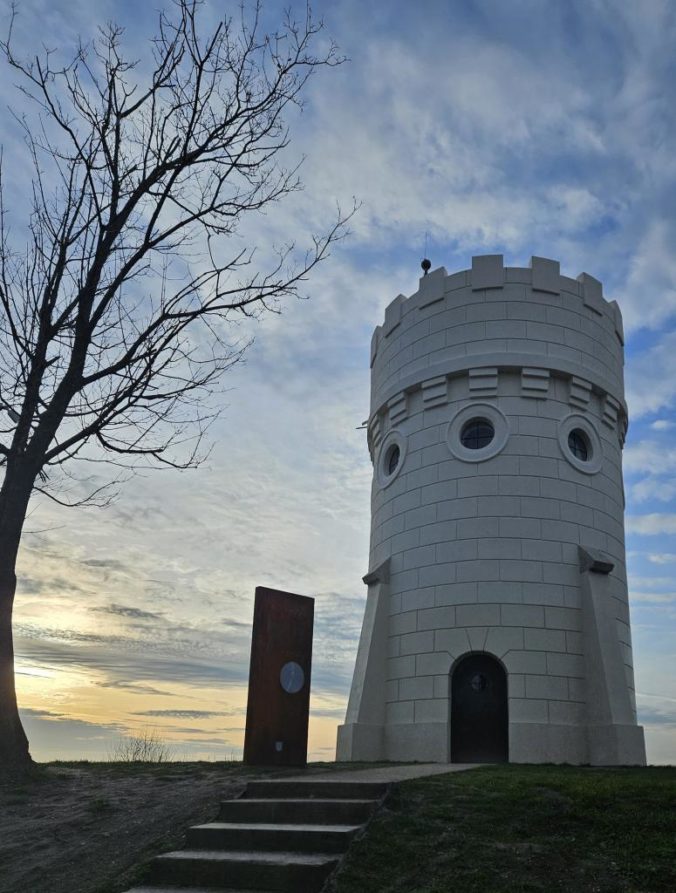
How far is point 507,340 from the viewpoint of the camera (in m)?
16.9

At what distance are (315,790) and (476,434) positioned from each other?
936 cm

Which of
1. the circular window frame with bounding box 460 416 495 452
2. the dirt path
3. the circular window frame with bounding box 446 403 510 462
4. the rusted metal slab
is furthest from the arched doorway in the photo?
the dirt path

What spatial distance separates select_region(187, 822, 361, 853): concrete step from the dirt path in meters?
0.34

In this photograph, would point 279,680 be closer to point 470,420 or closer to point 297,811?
point 297,811

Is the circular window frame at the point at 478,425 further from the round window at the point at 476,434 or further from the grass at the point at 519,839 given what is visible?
the grass at the point at 519,839

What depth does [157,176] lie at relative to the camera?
42.9ft

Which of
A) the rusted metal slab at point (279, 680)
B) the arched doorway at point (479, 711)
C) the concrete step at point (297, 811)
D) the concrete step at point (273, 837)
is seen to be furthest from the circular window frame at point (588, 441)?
the concrete step at point (273, 837)

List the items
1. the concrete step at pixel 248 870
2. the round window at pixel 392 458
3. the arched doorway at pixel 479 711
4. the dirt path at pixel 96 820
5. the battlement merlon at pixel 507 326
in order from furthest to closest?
the round window at pixel 392 458 → the battlement merlon at pixel 507 326 → the arched doorway at pixel 479 711 → the dirt path at pixel 96 820 → the concrete step at pixel 248 870

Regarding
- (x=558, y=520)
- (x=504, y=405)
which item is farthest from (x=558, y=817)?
(x=504, y=405)

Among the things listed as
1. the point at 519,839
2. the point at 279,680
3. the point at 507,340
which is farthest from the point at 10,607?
the point at 507,340

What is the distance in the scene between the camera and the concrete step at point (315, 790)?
8445 millimetres

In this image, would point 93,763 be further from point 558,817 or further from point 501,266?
point 501,266

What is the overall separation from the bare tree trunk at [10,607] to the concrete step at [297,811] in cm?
402

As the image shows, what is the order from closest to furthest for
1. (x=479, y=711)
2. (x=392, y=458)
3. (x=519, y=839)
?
(x=519, y=839) → (x=479, y=711) → (x=392, y=458)
